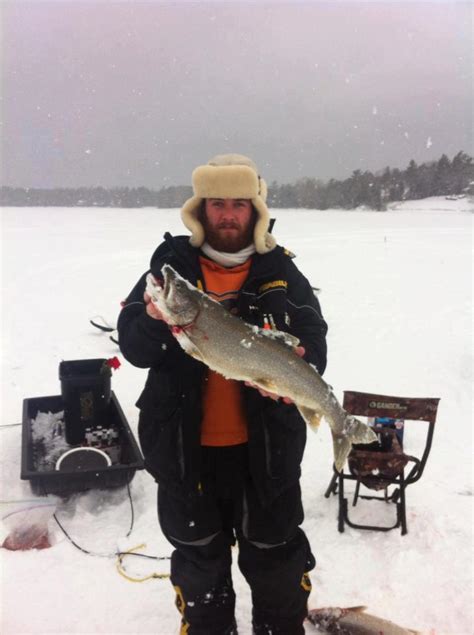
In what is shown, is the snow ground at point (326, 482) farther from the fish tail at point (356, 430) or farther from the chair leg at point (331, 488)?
the fish tail at point (356, 430)

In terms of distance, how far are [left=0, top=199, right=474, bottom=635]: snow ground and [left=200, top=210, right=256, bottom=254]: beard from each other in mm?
2396

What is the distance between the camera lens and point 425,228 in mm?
32562

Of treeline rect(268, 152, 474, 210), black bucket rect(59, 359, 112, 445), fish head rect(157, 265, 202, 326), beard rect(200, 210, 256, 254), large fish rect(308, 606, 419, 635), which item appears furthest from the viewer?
treeline rect(268, 152, 474, 210)

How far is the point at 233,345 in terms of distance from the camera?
231 centimetres

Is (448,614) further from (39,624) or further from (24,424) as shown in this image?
(24,424)

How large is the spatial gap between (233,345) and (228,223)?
0.78m

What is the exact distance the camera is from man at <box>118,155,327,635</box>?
99.5 inches

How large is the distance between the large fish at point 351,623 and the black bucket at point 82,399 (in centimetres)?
276

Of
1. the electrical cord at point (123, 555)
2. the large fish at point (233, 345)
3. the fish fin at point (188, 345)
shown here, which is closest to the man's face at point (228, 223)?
the large fish at point (233, 345)

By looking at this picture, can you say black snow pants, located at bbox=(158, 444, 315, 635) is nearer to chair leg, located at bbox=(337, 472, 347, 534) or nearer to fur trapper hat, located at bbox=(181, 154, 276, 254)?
fur trapper hat, located at bbox=(181, 154, 276, 254)

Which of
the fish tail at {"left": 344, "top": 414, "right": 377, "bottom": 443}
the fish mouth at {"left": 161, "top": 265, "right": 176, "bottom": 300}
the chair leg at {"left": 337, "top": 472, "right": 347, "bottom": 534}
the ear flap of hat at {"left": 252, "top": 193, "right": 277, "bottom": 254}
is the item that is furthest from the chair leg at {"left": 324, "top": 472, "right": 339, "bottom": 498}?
the fish mouth at {"left": 161, "top": 265, "right": 176, "bottom": 300}

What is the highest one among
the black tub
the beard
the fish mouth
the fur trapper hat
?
the fur trapper hat

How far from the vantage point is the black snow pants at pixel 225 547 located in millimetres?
2619

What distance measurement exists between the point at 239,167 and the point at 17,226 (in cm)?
3190
